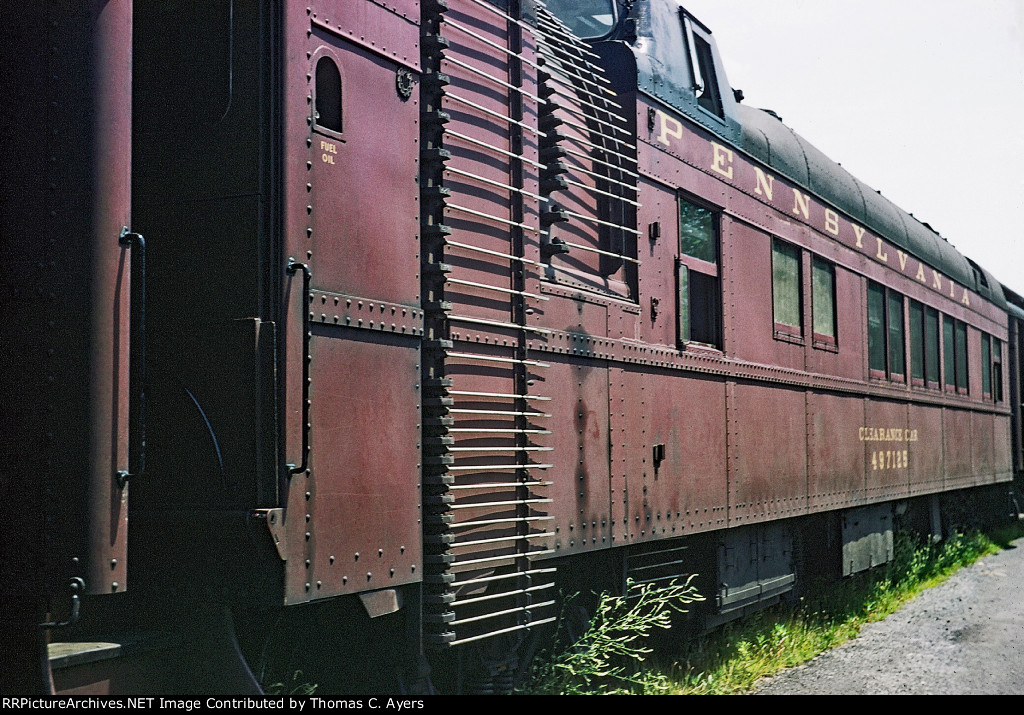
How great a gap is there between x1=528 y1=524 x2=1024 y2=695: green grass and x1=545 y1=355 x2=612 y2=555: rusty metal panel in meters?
0.51

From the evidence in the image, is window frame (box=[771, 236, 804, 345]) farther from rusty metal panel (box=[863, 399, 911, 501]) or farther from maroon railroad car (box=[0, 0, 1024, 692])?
rusty metal panel (box=[863, 399, 911, 501])

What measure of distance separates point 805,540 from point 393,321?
240 inches

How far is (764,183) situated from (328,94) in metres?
4.91

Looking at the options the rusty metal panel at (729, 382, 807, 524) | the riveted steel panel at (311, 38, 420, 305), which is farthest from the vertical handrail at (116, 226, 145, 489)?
the rusty metal panel at (729, 382, 807, 524)

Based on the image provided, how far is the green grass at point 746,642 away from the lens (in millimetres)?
5535

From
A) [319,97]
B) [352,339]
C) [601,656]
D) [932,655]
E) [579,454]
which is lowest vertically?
[932,655]

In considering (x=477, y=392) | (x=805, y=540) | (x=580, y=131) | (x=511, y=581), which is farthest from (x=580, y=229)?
(x=805, y=540)

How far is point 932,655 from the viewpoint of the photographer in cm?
785

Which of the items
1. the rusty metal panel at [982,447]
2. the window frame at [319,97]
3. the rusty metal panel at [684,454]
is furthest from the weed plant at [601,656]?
the rusty metal panel at [982,447]

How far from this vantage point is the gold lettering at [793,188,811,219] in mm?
8716

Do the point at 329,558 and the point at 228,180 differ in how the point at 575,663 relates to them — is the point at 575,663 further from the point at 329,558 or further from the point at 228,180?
the point at 228,180

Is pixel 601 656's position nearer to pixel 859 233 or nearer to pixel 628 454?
pixel 628 454

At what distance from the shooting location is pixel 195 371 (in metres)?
3.65

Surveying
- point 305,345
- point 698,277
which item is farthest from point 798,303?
point 305,345
